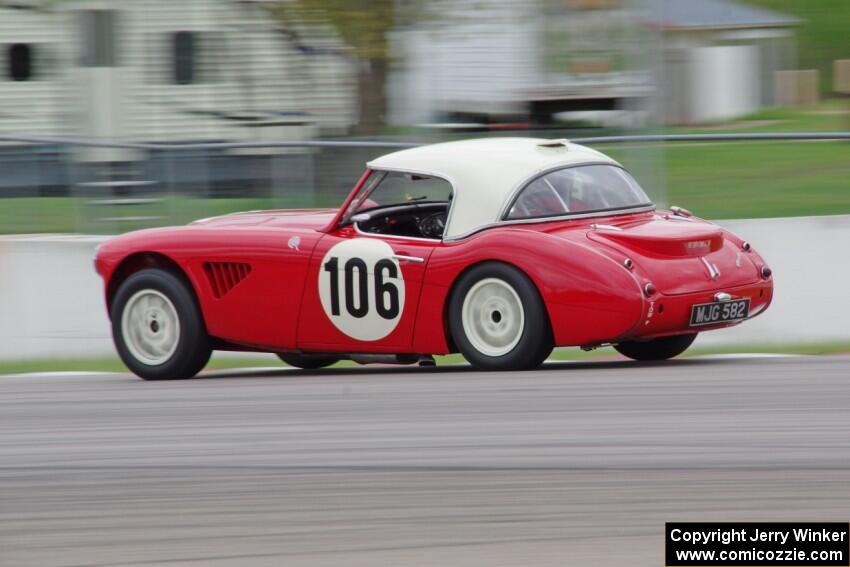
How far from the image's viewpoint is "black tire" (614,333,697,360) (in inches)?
360

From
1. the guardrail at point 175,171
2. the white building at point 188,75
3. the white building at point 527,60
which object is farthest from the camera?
the white building at point 188,75

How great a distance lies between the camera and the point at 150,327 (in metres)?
9.37

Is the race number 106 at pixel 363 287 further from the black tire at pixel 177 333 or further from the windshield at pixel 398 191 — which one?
the black tire at pixel 177 333

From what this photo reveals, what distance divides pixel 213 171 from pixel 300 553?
7751mm

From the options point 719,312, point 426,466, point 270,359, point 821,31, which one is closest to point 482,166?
point 719,312

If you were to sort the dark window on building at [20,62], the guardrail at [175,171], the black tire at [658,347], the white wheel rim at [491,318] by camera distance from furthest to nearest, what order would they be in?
the dark window on building at [20,62]
the guardrail at [175,171]
the black tire at [658,347]
the white wheel rim at [491,318]

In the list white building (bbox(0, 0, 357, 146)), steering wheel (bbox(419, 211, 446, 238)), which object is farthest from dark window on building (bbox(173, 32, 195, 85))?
steering wheel (bbox(419, 211, 446, 238))

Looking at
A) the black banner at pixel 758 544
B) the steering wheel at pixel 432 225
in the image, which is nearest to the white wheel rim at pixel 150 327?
the steering wheel at pixel 432 225

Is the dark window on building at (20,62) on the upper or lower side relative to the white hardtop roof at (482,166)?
upper

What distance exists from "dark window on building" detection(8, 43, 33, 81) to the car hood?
11789 millimetres

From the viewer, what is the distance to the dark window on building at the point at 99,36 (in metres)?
17.7

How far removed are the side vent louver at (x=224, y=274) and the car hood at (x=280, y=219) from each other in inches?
13.8

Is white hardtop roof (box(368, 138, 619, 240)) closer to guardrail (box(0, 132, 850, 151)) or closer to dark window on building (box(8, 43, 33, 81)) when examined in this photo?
guardrail (box(0, 132, 850, 151))

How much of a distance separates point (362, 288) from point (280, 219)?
3.58ft
